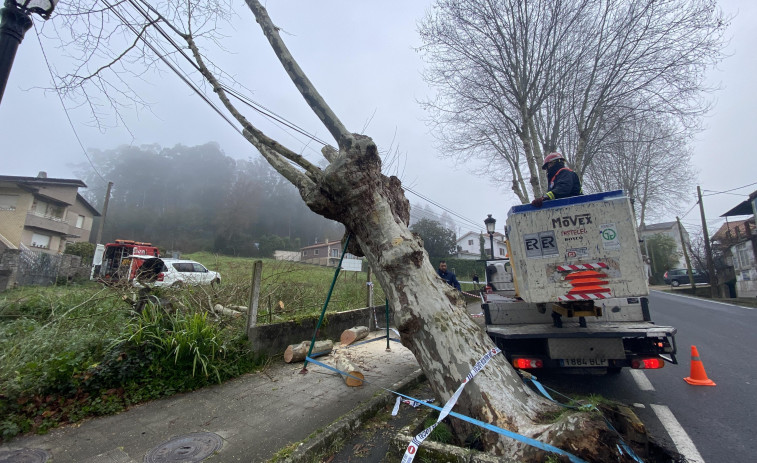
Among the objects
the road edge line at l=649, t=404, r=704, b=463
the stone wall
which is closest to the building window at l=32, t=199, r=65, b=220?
the stone wall

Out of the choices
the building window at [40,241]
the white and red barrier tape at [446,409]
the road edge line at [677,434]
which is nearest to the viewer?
the white and red barrier tape at [446,409]

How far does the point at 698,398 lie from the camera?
4.20m

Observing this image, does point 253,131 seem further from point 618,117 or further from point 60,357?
point 618,117

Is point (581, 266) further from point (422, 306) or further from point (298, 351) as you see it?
point (298, 351)

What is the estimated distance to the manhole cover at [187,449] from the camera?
109 inches

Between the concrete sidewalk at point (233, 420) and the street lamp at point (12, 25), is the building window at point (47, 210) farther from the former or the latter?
the concrete sidewalk at point (233, 420)

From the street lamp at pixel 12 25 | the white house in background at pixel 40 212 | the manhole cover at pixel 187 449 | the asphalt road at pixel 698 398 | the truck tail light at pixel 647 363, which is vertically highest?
the white house in background at pixel 40 212

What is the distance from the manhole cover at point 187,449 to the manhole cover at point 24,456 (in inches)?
32.4

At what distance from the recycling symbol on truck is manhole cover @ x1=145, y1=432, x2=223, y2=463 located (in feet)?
14.4

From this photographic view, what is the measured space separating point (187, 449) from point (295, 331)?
2.93 metres

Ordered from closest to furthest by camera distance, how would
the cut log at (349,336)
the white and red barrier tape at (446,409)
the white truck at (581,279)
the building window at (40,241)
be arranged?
the white and red barrier tape at (446,409)
the white truck at (581,279)
the cut log at (349,336)
the building window at (40,241)

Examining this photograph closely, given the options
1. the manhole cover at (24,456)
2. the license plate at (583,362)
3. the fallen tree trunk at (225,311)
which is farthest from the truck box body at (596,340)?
the manhole cover at (24,456)

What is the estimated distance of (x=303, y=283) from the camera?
7988 millimetres

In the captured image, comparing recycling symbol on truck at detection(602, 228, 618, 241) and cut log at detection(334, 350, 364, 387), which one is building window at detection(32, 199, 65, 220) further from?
recycling symbol on truck at detection(602, 228, 618, 241)
